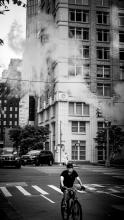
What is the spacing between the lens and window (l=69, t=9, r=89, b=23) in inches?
2511

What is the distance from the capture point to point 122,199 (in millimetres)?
14195

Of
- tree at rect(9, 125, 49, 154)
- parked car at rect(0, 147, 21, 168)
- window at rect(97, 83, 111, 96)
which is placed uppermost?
window at rect(97, 83, 111, 96)

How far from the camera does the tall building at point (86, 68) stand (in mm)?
60406

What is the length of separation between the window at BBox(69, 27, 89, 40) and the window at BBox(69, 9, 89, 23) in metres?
1.61

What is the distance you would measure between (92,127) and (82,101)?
551 centimetres

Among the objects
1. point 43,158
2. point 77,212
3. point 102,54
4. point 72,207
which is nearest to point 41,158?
point 43,158

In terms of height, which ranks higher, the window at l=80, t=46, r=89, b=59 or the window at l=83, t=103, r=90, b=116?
the window at l=80, t=46, r=89, b=59

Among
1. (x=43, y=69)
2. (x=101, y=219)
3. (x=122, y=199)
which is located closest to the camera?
(x=101, y=219)

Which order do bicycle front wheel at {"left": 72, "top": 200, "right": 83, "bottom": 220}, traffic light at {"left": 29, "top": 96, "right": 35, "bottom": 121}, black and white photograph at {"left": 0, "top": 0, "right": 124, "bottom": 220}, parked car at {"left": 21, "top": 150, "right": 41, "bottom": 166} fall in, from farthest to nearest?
traffic light at {"left": 29, "top": 96, "right": 35, "bottom": 121}, black and white photograph at {"left": 0, "top": 0, "right": 124, "bottom": 220}, parked car at {"left": 21, "top": 150, "right": 41, "bottom": 166}, bicycle front wheel at {"left": 72, "top": 200, "right": 83, "bottom": 220}

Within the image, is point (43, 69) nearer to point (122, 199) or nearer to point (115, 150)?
point (115, 150)

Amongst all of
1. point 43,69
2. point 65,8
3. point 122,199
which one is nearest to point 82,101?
point 43,69

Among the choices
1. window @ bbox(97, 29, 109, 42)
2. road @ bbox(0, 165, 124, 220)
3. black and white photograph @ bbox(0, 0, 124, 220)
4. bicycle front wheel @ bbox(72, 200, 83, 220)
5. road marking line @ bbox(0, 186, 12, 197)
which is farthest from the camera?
window @ bbox(97, 29, 109, 42)

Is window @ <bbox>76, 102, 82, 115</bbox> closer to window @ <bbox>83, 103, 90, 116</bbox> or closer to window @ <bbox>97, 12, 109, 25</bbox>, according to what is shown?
window @ <bbox>83, 103, 90, 116</bbox>

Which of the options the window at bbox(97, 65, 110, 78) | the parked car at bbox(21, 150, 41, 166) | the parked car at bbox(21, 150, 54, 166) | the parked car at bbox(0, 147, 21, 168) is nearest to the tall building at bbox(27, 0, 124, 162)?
the window at bbox(97, 65, 110, 78)
